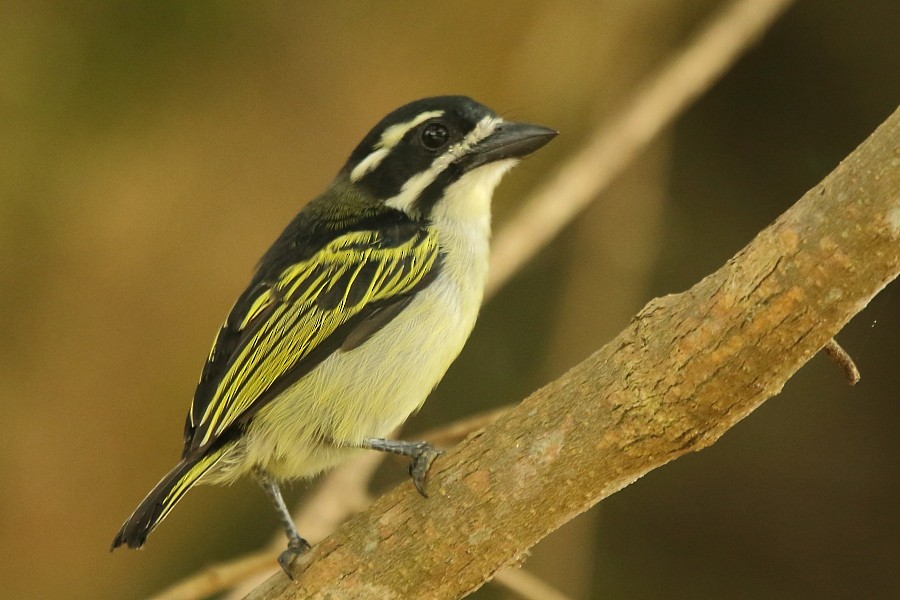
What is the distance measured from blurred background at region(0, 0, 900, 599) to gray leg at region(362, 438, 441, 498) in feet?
6.91

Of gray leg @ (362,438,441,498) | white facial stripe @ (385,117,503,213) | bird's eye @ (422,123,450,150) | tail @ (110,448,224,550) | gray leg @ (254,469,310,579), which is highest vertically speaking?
bird's eye @ (422,123,450,150)

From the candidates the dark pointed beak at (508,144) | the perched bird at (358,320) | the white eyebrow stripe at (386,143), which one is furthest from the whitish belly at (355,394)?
the white eyebrow stripe at (386,143)

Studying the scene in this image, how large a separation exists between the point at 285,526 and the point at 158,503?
498 millimetres

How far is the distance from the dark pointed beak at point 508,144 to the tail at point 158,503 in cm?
132

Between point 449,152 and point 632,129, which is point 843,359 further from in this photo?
point 632,129

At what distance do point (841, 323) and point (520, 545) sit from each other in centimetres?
93

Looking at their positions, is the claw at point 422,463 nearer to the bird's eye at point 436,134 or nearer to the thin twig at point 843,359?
the thin twig at point 843,359

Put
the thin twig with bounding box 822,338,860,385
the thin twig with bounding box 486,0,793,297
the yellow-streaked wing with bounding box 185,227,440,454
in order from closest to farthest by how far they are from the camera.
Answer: the thin twig with bounding box 822,338,860,385 < the yellow-streaked wing with bounding box 185,227,440,454 < the thin twig with bounding box 486,0,793,297

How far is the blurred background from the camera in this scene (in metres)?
5.55

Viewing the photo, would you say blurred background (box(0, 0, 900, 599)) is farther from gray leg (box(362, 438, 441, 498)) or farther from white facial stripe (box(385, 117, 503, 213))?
gray leg (box(362, 438, 441, 498))

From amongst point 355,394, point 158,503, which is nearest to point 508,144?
point 355,394

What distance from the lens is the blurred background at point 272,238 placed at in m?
5.55

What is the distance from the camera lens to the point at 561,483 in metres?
2.71

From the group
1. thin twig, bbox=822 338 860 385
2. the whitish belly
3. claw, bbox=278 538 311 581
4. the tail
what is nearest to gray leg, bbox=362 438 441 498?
the whitish belly
